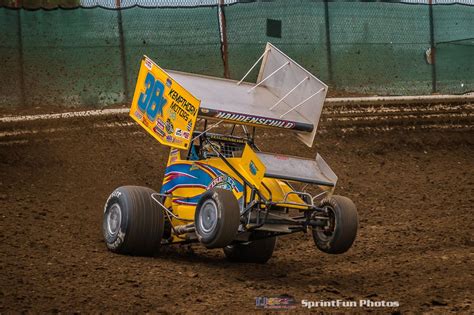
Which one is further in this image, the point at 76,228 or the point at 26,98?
the point at 26,98

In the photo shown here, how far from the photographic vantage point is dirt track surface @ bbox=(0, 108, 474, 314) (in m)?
8.73

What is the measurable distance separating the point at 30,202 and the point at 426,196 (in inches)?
239

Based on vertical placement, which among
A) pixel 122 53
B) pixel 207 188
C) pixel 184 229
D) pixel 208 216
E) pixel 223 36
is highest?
pixel 223 36

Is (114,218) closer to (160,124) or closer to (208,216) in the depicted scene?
(160,124)

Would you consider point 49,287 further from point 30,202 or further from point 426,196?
point 426,196

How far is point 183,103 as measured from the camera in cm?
1026

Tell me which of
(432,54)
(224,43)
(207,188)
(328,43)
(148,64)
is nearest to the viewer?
(207,188)

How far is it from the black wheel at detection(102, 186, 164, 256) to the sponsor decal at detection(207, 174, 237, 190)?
0.76 m

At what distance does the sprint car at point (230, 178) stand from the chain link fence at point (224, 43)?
6.73m

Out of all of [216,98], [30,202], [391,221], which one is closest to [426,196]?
[391,221]

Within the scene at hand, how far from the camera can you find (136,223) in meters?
10.4

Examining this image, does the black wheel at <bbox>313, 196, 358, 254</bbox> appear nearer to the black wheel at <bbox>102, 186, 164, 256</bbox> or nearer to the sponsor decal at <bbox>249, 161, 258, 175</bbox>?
the sponsor decal at <bbox>249, 161, 258, 175</bbox>
